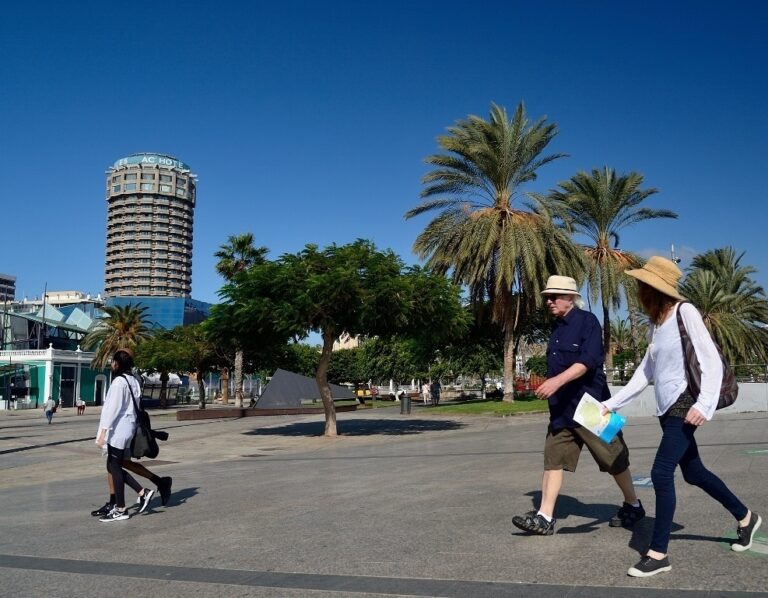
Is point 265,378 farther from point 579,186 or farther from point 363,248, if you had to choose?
point 363,248

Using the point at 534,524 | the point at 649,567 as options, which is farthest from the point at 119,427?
the point at 649,567

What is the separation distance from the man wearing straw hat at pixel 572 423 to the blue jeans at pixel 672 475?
2.55 feet

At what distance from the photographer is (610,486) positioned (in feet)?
24.3

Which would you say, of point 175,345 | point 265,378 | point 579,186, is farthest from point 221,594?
point 265,378

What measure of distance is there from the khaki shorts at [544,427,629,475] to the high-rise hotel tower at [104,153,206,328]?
184247mm

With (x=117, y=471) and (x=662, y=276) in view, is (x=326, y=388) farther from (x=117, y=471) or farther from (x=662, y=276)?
(x=662, y=276)

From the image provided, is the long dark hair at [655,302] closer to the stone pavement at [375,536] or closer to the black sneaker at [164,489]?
the stone pavement at [375,536]

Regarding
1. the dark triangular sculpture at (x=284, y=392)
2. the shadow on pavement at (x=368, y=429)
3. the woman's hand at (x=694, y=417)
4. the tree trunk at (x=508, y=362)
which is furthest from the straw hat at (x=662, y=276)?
the dark triangular sculpture at (x=284, y=392)

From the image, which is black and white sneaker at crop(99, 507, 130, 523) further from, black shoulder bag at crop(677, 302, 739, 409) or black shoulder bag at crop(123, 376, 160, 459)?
black shoulder bag at crop(677, 302, 739, 409)

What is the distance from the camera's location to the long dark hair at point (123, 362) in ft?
23.5

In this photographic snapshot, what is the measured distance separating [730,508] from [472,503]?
9.08ft

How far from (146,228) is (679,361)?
191946 millimetres

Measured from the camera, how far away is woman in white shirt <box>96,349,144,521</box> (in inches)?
273

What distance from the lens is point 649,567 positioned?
400 cm
